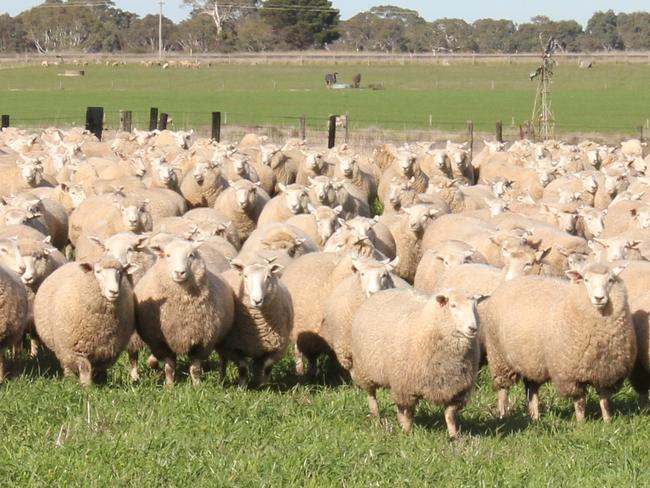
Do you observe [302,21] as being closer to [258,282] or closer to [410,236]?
[410,236]

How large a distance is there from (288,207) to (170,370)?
17.9ft

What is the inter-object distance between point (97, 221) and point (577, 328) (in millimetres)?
6751

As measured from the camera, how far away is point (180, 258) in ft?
30.5

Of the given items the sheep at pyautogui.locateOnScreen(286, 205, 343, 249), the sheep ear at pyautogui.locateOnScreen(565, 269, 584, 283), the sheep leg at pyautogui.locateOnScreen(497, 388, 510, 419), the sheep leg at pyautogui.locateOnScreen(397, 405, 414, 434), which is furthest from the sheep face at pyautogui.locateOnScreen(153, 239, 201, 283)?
the sheep at pyautogui.locateOnScreen(286, 205, 343, 249)

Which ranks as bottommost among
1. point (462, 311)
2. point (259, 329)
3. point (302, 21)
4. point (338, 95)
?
point (338, 95)

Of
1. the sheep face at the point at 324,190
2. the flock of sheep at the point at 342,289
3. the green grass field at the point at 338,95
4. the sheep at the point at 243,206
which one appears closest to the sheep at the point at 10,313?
the flock of sheep at the point at 342,289

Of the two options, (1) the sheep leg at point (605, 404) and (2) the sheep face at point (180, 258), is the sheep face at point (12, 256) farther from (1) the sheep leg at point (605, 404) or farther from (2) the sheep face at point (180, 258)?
(1) the sheep leg at point (605, 404)

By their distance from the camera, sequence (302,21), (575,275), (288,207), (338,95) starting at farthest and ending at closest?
(302,21) → (338,95) → (288,207) → (575,275)

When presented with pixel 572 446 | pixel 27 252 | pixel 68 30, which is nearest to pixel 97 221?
pixel 27 252

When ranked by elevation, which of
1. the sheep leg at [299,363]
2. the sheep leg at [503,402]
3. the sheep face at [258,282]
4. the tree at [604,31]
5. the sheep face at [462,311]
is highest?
the tree at [604,31]

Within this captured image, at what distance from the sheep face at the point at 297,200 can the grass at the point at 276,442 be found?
5.50m

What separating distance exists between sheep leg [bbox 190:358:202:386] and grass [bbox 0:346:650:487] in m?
0.28

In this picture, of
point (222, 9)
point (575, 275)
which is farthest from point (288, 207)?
point (222, 9)

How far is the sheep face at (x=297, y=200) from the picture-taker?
1449 cm
